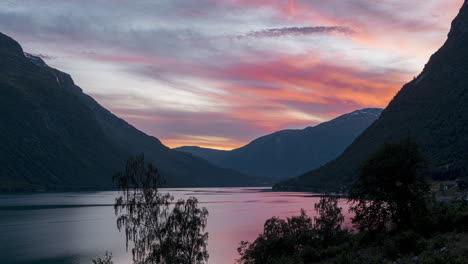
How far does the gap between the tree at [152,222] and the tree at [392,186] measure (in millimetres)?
19951

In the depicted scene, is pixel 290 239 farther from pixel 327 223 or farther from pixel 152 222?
pixel 152 222

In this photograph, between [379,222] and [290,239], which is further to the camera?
[290,239]

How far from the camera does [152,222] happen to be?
4531cm

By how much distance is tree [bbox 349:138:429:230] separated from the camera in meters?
49.8

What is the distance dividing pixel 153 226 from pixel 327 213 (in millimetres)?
25955

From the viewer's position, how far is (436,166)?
7219 inches

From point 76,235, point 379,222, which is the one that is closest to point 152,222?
point 379,222

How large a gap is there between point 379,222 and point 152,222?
83.5 ft

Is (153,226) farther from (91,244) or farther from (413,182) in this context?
(91,244)

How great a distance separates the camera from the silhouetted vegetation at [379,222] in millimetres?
39719

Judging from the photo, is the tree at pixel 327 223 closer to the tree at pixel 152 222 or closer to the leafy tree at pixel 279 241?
the leafy tree at pixel 279 241

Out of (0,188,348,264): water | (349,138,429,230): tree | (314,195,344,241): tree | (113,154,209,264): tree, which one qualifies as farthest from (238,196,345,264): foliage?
(0,188,348,264): water

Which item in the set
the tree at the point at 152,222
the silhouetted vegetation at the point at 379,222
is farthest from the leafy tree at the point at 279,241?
the tree at the point at 152,222

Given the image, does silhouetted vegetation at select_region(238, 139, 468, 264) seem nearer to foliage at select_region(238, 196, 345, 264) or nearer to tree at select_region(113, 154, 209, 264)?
foliage at select_region(238, 196, 345, 264)
